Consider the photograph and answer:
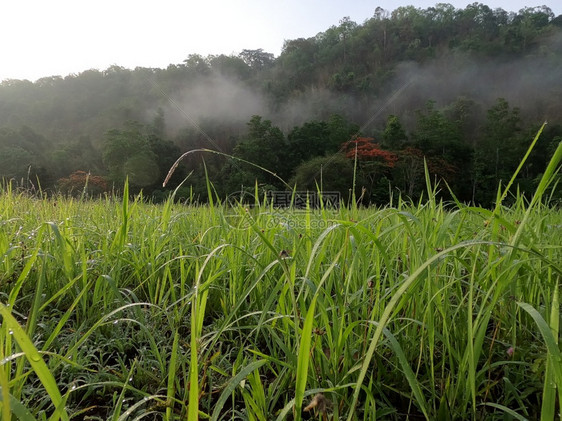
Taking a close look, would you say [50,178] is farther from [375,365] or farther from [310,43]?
[310,43]

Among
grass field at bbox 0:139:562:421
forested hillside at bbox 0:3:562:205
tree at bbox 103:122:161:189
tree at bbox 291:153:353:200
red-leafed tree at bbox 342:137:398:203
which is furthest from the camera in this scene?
forested hillside at bbox 0:3:562:205

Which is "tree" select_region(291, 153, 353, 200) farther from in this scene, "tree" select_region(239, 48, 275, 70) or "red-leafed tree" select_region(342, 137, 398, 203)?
"tree" select_region(239, 48, 275, 70)

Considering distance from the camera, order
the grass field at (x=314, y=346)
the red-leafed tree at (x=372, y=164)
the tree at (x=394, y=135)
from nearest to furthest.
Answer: the grass field at (x=314, y=346), the red-leafed tree at (x=372, y=164), the tree at (x=394, y=135)

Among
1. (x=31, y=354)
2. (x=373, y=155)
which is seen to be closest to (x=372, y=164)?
(x=373, y=155)

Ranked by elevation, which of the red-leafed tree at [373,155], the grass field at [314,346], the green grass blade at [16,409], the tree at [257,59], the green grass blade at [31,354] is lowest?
the red-leafed tree at [373,155]

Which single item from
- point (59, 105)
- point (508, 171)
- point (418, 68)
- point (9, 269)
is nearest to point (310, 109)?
point (418, 68)

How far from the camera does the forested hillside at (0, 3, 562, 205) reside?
15.3 m

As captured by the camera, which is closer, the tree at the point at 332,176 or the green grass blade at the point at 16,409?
the green grass blade at the point at 16,409

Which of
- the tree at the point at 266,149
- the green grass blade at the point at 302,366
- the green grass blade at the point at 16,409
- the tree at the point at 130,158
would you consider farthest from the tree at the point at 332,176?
the green grass blade at the point at 16,409

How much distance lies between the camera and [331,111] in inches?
1085

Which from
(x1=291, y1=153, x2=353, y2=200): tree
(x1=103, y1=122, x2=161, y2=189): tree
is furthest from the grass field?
(x1=103, y1=122, x2=161, y2=189): tree

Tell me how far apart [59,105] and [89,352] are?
34.3 m

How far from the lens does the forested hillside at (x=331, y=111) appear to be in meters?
15.3

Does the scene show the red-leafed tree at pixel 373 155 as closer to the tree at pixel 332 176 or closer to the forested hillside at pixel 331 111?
the forested hillside at pixel 331 111
